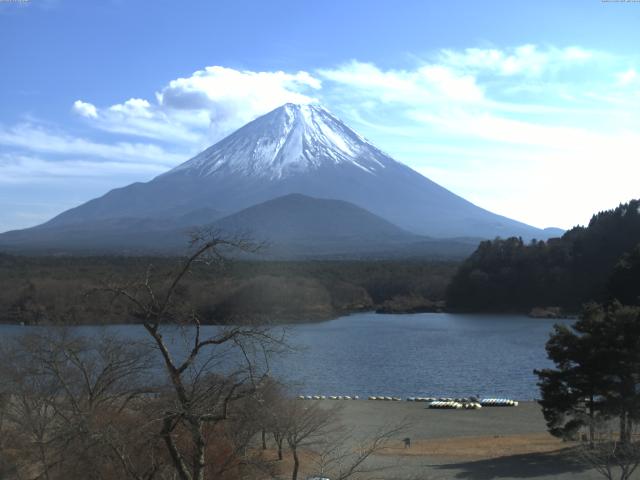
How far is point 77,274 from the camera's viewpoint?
37812 millimetres

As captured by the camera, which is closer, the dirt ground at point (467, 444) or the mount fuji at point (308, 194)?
the dirt ground at point (467, 444)

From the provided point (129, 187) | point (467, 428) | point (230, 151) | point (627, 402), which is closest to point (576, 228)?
point (467, 428)

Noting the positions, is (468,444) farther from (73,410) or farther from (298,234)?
(298,234)

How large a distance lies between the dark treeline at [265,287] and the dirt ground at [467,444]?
8.07 meters

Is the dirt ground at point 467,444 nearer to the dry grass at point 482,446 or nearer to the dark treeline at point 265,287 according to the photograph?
the dry grass at point 482,446

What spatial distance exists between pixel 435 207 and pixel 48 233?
62.9 m

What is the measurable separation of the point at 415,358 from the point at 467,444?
12.5 m

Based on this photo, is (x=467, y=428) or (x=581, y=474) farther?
(x=467, y=428)

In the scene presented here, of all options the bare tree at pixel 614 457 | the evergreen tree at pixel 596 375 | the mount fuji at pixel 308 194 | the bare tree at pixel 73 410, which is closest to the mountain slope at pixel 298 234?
the mount fuji at pixel 308 194

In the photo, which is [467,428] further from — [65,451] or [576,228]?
[576,228]

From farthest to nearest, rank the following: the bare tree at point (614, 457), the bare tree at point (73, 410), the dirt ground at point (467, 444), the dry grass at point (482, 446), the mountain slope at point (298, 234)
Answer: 1. the mountain slope at point (298, 234)
2. the dry grass at point (482, 446)
3. the dirt ground at point (467, 444)
4. the bare tree at point (614, 457)
5. the bare tree at point (73, 410)

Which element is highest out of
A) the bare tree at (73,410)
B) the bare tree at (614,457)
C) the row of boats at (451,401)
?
the bare tree at (73,410)

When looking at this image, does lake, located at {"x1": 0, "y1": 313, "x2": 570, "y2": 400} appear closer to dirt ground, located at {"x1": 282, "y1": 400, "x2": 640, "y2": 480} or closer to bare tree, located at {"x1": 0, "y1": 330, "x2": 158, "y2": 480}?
dirt ground, located at {"x1": 282, "y1": 400, "x2": 640, "y2": 480}

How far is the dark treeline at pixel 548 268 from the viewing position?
44375 millimetres
